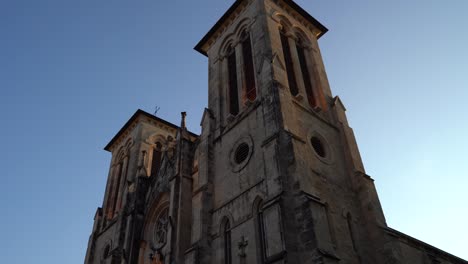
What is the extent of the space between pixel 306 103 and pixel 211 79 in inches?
285

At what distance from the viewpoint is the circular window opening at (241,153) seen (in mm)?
18969

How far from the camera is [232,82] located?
79.3 feet

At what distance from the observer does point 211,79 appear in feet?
84.2

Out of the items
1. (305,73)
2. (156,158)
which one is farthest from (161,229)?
(305,73)

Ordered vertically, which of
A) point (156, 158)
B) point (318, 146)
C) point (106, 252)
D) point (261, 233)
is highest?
point (156, 158)

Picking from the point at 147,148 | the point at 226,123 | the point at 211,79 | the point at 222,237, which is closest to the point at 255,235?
the point at 222,237

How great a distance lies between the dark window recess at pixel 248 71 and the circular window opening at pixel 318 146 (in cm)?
417

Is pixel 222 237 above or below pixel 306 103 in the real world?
below

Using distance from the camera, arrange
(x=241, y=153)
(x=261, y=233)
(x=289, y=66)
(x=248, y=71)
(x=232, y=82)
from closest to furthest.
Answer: (x=261, y=233)
(x=241, y=153)
(x=289, y=66)
(x=248, y=71)
(x=232, y=82)

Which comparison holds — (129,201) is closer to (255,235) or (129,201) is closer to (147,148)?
(147,148)

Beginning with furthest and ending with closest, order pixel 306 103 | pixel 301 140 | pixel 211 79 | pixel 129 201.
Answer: pixel 129 201
pixel 211 79
pixel 306 103
pixel 301 140

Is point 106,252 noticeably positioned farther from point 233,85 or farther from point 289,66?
point 289,66

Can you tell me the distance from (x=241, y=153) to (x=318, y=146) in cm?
370

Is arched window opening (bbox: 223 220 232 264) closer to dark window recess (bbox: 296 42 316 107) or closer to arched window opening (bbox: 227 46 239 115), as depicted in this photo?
arched window opening (bbox: 227 46 239 115)
